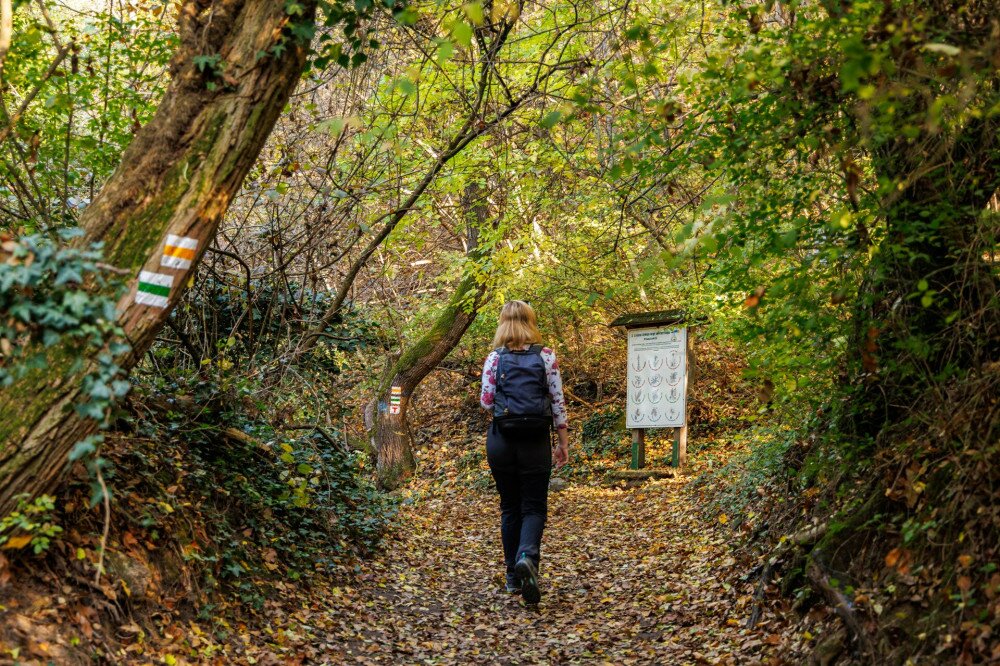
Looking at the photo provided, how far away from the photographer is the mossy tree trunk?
14.0 metres

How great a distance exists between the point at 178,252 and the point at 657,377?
33.8 ft

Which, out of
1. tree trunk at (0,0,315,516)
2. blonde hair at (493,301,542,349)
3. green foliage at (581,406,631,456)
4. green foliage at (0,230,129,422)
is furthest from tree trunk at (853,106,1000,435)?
green foliage at (581,406,631,456)

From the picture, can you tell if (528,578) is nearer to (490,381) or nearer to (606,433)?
(490,381)

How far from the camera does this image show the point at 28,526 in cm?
347

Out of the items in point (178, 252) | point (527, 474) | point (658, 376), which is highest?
point (178, 252)

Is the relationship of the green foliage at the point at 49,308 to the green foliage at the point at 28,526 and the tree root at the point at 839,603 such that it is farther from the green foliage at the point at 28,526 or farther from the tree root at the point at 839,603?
the tree root at the point at 839,603

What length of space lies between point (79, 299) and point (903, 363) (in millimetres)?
4043

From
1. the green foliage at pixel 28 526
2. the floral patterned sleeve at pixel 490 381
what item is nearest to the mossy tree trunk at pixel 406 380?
the floral patterned sleeve at pixel 490 381

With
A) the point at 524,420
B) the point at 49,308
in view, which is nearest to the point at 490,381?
the point at 524,420

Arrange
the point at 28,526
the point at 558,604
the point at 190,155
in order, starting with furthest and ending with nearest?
the point at 558,604
the point at 190,155
the point at 28,526

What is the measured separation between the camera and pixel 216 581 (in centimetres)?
502

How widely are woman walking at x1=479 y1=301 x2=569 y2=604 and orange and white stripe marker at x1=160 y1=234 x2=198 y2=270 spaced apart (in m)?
2.96

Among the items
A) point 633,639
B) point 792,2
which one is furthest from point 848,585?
point 792,2

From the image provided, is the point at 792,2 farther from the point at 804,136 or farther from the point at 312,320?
the point at 312,320
